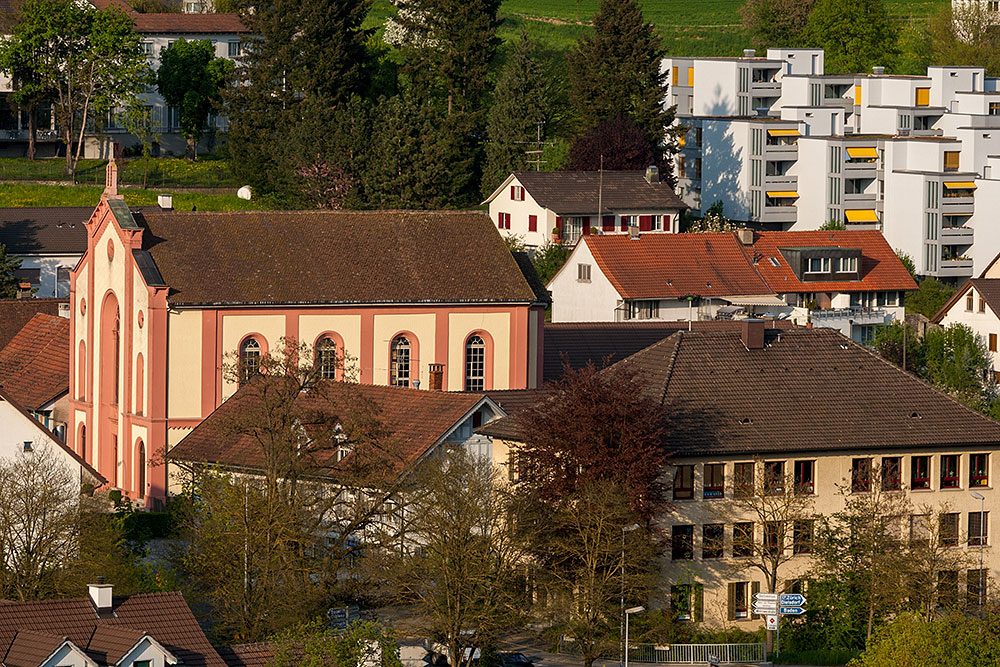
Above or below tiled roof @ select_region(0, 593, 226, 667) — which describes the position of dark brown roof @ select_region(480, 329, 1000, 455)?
above

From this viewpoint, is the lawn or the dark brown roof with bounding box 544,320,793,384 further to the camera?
the lawn

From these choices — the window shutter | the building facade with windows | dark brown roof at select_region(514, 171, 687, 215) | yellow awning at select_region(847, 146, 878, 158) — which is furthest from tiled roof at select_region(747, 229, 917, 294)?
the window shutter

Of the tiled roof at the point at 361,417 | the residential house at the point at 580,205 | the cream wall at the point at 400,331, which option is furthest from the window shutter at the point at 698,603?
the residential house at the point at 580,205

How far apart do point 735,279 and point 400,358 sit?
3175 centimetres

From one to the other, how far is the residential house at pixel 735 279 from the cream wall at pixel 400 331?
25868 millimetres

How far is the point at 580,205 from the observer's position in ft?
409

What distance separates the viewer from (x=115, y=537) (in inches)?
2494

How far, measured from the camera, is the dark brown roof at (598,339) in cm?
8962

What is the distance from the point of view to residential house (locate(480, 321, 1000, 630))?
225ft

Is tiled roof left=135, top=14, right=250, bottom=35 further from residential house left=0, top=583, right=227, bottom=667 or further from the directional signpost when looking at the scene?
residential house left=0, top=583, right=227, bottom=667

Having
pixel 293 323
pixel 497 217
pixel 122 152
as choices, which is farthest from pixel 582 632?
pixel 122 152

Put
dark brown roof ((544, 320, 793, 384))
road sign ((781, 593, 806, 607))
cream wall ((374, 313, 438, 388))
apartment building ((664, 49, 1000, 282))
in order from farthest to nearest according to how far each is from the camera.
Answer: apartment building ((664, 49, 1000, 282))
dark brown roof ((544, 320, 793, 384))
cream wall ((374, 313, 438, 388))
road sign ((781, 593, 806, 607))

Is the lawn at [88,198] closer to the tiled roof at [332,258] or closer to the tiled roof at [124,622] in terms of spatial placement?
the tiled roof at [332,258]

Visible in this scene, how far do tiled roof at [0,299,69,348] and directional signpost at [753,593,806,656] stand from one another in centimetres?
3661
